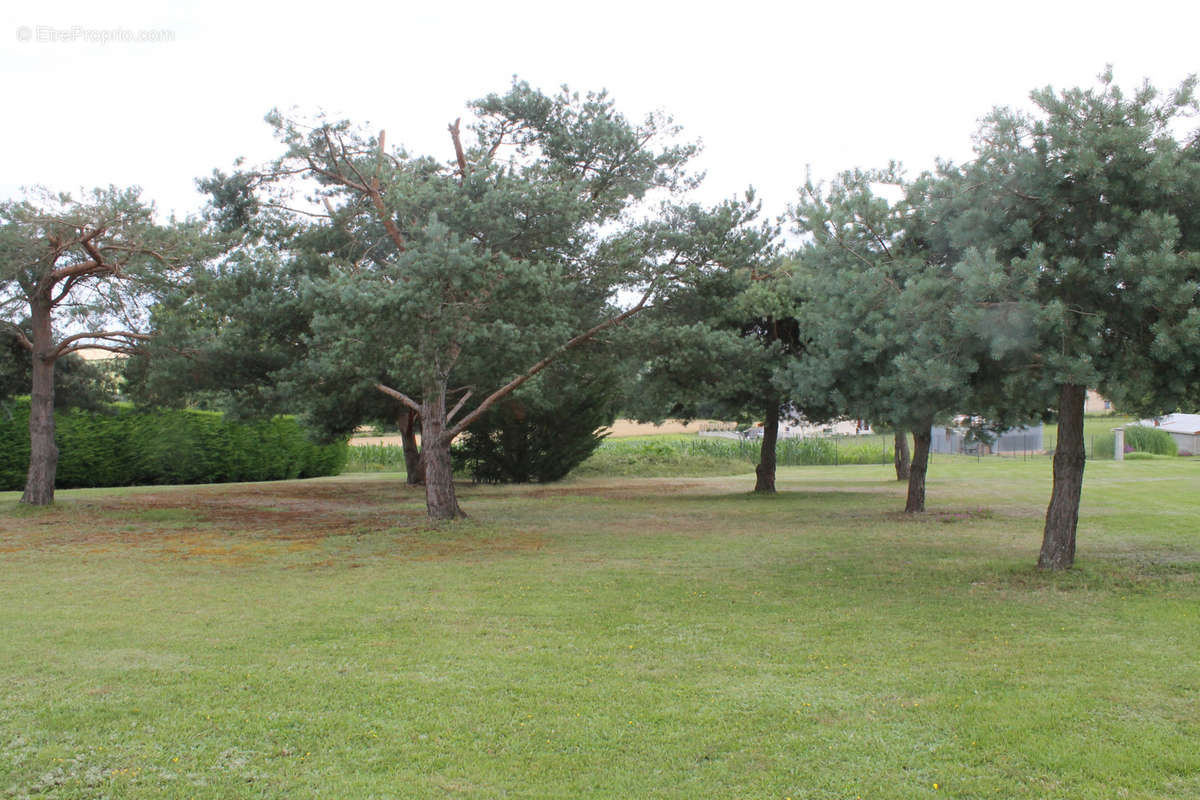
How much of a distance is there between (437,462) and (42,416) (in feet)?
28.6

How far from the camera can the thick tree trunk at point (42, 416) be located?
18.2m

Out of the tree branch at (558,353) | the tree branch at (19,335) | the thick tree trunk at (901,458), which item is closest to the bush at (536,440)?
the thick tree trunk at (901,458)

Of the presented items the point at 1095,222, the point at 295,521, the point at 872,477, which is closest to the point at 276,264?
A: the point at 295,521

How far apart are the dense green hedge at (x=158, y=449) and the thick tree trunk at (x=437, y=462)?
883 cm

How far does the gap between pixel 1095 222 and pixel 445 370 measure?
33.0 ft

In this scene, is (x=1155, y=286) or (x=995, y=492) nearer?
(x=1155, y=286)

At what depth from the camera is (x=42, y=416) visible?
18.4m

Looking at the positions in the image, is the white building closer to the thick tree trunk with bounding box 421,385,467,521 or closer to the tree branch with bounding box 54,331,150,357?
the thick tree trunk with bounding box 421,385,467,521

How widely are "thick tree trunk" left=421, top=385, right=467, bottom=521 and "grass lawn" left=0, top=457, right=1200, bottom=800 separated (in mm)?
2797

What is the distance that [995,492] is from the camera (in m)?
24.2

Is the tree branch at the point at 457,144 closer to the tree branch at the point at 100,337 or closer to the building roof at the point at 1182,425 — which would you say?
the tree branch at the point at 100,337

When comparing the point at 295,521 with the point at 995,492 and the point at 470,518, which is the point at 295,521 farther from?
the point at 995,492

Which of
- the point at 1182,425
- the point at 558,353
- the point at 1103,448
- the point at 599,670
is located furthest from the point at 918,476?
the point at 1182,425

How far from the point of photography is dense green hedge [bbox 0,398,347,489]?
25031mm
